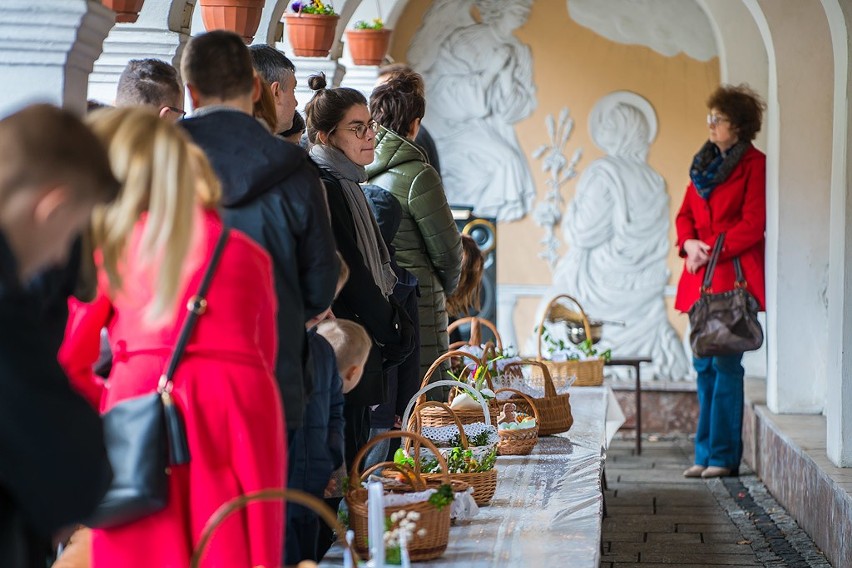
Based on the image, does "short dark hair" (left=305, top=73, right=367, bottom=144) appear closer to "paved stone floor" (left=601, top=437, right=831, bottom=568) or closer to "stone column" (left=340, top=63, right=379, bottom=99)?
"paved stone floor" (left=601, top=437, right=831, bottom=568)

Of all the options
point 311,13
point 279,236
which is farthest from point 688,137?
point 279,236

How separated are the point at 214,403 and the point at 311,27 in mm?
4236

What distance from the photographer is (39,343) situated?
62.9 inches

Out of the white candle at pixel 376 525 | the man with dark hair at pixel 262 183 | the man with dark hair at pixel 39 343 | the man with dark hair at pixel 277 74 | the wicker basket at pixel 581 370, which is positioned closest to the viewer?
the man with dark hair at pixel 39 343

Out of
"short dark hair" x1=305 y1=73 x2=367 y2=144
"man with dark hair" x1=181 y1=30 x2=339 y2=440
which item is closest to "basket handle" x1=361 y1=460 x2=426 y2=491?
"man with dark hair" x1=181 y1=30 x2=339 y2=440

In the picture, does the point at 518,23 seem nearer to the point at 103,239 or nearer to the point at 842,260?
the point at 842,260

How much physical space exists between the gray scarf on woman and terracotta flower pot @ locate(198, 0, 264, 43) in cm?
131

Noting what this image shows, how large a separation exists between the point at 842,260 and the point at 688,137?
4.23m

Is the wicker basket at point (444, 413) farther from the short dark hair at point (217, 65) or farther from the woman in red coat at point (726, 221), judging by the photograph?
the woman in red coat at point (726, 221)

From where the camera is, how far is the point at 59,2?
10.7ft

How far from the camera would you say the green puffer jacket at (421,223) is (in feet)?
15.3

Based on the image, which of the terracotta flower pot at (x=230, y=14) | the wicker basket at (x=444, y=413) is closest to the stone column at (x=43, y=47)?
the wicker basket at (x=444, y=413)

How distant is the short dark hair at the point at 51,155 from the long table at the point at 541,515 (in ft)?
4.59

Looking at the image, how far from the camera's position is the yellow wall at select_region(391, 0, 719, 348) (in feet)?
30.2
